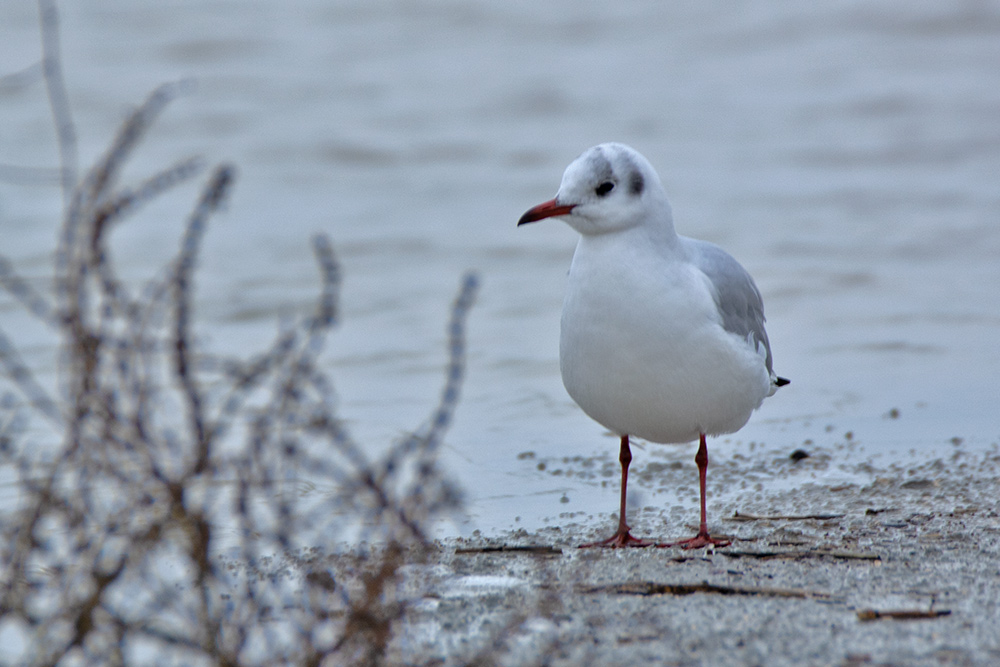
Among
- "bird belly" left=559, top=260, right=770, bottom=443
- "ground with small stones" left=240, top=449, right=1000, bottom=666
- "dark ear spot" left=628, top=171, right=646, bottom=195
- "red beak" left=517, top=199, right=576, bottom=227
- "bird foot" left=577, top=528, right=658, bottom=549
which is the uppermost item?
"dark ear spot" left=628, top=171, right=646, bottom=195

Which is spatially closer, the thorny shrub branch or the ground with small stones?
the thorny shrub branch

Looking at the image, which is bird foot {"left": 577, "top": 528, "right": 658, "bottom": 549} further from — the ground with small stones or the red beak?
the red beak

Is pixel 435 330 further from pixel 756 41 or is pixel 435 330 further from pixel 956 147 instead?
pixel 756 41

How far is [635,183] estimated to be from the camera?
4262 millimetres

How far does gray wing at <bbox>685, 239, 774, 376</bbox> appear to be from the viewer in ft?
14.4

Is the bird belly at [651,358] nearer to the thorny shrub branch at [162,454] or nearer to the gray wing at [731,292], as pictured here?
the gray wing at [731,292]

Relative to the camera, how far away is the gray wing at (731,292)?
4.39 m

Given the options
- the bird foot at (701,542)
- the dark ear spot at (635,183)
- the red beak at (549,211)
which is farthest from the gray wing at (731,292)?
the bird foot at (701,542)

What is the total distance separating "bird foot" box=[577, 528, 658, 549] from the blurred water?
655 mm

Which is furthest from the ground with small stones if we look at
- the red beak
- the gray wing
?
the red beak

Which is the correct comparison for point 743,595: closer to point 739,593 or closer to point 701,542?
point 739,593

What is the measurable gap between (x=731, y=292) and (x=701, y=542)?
2.93ft

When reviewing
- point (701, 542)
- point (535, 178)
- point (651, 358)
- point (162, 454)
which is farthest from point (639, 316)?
point (535, 178)

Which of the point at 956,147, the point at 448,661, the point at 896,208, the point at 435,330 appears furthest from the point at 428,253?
the point at 448,661
